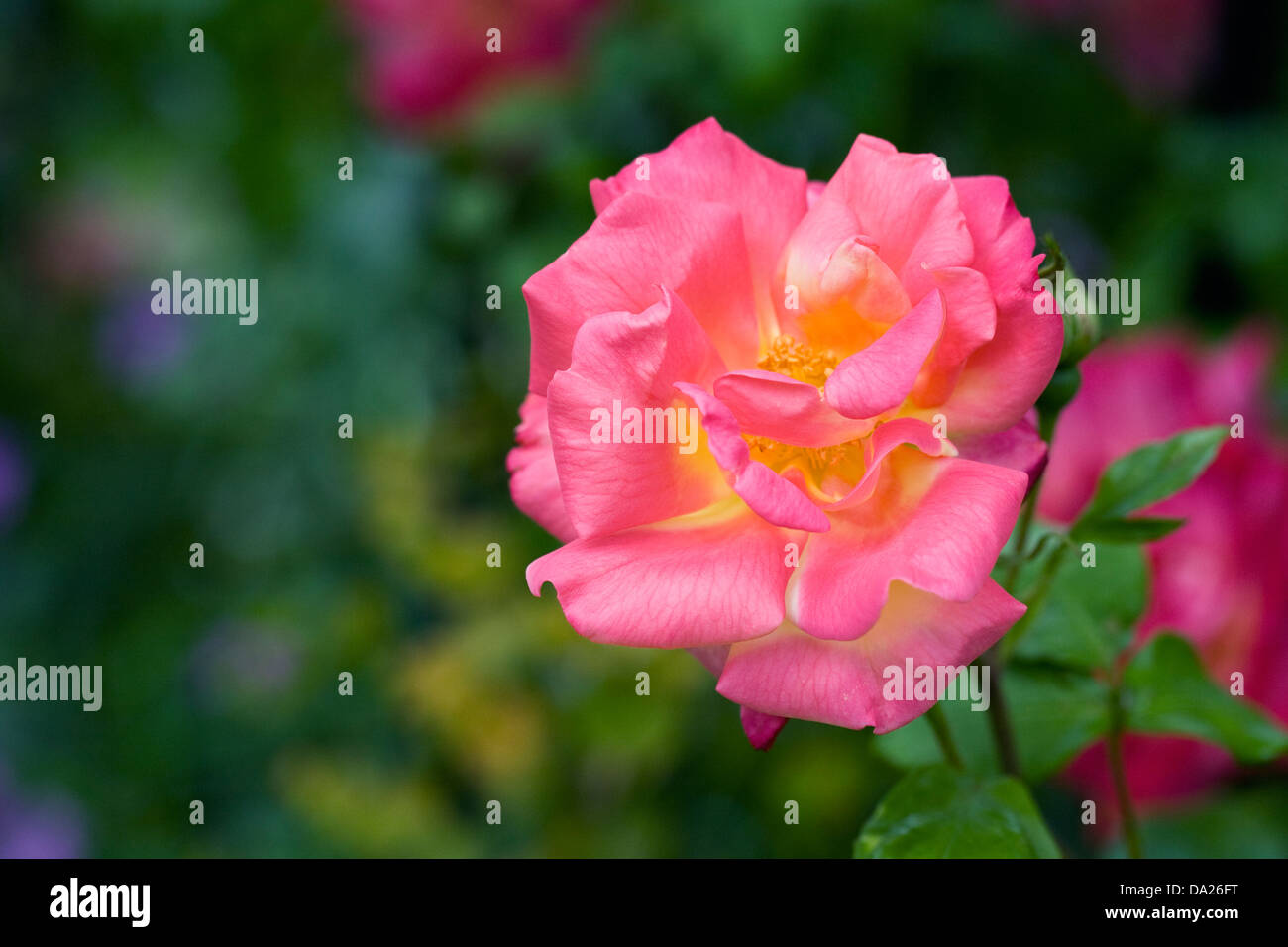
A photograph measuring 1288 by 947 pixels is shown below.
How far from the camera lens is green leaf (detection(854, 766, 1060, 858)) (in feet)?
2.16

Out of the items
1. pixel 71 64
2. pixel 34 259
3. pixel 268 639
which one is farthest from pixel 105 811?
pixel 71 64

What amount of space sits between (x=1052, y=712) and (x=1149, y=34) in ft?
4.03

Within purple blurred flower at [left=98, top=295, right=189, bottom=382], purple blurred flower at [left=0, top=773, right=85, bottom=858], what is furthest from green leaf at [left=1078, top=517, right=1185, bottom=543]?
purple blurred flower at [left=98, top=295, right=189, bottom=382]

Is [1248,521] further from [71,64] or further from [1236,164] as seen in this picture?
[71,64]

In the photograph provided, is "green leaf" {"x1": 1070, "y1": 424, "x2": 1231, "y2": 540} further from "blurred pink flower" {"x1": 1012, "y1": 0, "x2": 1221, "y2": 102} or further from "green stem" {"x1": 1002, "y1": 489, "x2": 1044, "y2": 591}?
"blurred pink flower" {"x1": 1012, "y1": 0, "x2": 1221, "y2": 102}

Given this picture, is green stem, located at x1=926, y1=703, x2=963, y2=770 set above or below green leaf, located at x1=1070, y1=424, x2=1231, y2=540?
below

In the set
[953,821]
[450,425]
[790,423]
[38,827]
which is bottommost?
[38,827]

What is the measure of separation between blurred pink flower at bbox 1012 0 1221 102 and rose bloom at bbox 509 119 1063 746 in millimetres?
1153

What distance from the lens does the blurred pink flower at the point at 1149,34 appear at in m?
1.66

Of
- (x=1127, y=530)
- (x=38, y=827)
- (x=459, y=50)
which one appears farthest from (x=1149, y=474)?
(x=38, y=827)

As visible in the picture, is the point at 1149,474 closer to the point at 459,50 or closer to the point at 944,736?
the point at 944,736

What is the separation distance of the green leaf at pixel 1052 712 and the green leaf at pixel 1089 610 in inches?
0.7

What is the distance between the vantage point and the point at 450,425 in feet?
5.56

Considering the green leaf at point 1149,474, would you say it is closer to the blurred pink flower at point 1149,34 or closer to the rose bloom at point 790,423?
the rose bloom at point 790,423
